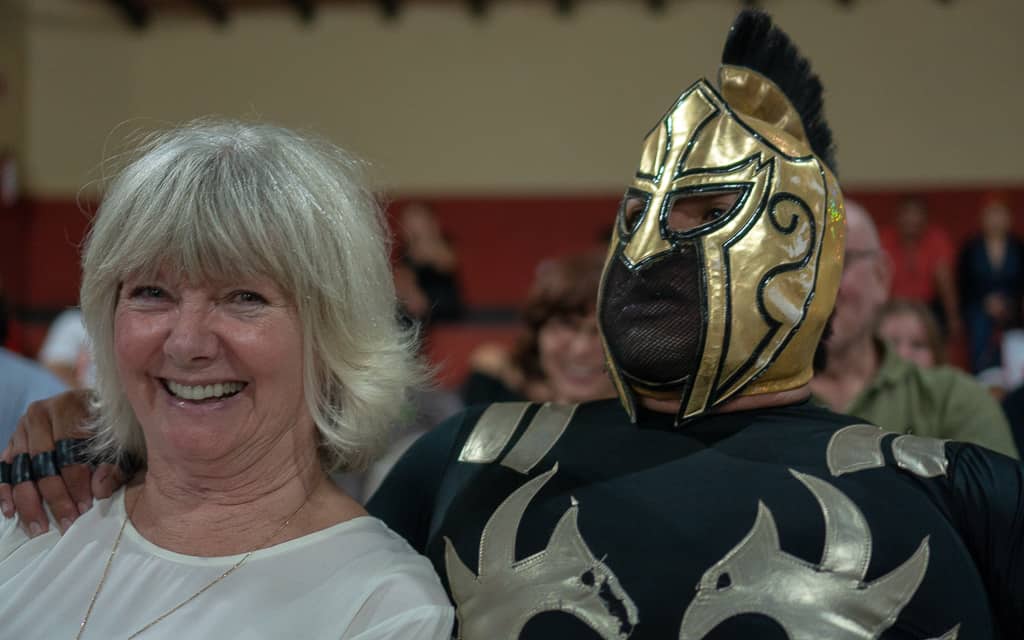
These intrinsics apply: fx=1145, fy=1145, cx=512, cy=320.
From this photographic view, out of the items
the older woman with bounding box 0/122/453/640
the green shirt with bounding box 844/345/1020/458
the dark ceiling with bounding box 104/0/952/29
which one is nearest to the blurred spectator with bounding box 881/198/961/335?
the dark ceiling with bounding box 104/0/952/29

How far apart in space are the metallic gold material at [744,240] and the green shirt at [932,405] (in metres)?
1.02

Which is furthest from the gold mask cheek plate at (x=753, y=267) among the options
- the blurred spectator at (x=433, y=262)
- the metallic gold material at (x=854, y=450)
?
the blurred spectator at (x=433, y=262)

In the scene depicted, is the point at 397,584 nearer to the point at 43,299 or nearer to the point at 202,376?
the point at 202,376

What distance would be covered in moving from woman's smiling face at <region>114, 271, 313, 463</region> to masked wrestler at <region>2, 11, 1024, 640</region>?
355mm

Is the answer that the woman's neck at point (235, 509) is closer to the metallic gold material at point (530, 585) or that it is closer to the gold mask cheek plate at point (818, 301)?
the metallic gold material at point (530, 585)

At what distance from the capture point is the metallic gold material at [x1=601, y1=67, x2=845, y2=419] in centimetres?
172

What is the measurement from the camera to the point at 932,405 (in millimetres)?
2980

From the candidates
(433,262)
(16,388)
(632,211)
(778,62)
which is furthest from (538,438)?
(433,262)

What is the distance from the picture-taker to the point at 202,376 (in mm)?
1600

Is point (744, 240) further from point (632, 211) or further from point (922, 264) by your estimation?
point (922, 264)

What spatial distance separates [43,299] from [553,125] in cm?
511

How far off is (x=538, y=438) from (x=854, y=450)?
0.49m

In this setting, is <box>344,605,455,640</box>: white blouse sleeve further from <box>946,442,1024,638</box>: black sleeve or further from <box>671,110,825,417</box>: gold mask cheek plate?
<box>946,442,1024,638</box>: black sleeve

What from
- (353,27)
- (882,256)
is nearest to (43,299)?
(353,27)
